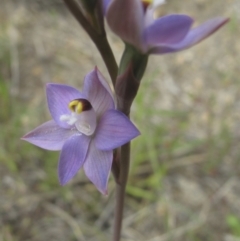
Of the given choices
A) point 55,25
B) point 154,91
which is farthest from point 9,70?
point 154,91

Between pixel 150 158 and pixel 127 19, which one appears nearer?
pixel 127 19

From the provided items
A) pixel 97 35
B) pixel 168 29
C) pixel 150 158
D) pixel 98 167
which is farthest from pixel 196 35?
pixel 150 158

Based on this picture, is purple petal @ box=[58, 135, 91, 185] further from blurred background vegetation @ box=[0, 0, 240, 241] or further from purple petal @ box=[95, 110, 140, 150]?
blurred background vegetation @ box=[0, 0, 240, 241]

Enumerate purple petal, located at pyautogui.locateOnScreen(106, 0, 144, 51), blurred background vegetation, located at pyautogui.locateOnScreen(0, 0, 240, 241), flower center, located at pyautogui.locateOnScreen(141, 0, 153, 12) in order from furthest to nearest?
blurred background vegetation, located at pyautogui.locateOnScreen(0, 0, 240, 241)
flower center, located at pyautogui.locateOnScreen(141, 0, 153, 12)
purple petal, located at pyautogui.locateOnScreen(106, 0, 144, 51)

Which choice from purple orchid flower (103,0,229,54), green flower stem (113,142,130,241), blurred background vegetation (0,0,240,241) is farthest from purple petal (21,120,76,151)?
blurred background vegetation (0,0,240,241)

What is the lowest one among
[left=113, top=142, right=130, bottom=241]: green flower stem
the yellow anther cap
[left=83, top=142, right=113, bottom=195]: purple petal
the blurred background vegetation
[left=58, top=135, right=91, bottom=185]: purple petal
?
the blurred background vegetation

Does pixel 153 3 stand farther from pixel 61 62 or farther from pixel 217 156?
pixel 61 62

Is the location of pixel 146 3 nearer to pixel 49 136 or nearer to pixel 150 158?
pixel 49 136
